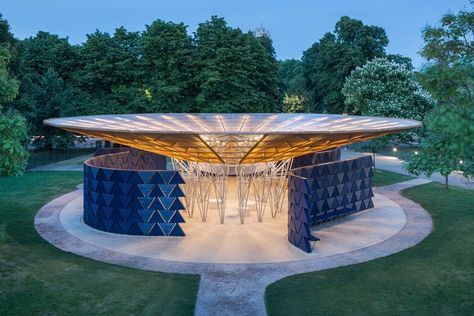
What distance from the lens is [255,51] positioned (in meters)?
61.0

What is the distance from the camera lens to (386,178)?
41.3 m

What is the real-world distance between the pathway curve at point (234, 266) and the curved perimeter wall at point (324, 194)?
2146 mm

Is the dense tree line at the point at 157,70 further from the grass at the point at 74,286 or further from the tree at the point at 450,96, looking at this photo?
the tree at the point at 450,96

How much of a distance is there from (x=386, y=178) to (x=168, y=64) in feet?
103

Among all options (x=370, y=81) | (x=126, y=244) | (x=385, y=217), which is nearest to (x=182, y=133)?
(x=126, y=244)

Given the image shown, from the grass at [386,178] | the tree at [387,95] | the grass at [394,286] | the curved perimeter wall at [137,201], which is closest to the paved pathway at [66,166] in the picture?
the curved perimeter wall at [137,201]

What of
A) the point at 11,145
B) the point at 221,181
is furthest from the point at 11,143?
the point at 221,181

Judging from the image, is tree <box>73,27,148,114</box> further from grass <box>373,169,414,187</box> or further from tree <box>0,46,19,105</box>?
tree <box>0,46,19,105</box>

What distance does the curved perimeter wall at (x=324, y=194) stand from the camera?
837 inches

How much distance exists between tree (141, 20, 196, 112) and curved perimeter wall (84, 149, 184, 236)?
34.1 meters

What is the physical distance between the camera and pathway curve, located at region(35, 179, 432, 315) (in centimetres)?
1578

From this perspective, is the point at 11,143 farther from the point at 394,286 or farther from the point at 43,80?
the point at 43,80

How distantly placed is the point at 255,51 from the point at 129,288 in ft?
160

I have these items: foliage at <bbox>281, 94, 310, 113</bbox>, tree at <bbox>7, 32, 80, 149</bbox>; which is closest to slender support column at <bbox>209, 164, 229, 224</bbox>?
tree at <bbox>7, 32, 80, 149</bbox>
